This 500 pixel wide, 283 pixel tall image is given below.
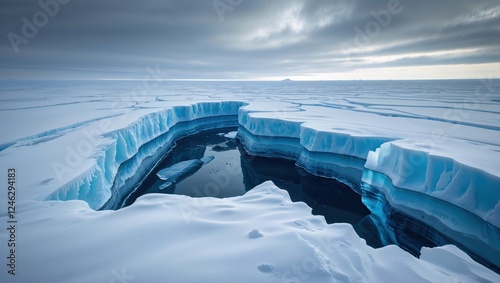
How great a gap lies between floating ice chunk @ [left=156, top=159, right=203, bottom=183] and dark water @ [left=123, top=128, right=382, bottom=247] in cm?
19

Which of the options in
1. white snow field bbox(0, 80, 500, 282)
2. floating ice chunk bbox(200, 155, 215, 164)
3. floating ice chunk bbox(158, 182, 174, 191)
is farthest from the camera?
floating ice chunk bbox(200, 155, 215, 164)

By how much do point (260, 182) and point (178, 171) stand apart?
138 inches

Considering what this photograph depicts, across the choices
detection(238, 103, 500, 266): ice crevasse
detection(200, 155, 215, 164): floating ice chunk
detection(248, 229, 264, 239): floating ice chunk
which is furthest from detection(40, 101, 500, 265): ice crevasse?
detection(248, 229, 264, 239): floating ice chunk

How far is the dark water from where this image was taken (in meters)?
7.39

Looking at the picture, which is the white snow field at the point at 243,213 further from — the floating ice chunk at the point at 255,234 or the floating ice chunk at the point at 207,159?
the floating ice chunk at the point at 207,159

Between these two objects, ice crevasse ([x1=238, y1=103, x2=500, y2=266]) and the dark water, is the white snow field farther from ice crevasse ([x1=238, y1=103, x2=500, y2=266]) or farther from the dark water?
the dark water

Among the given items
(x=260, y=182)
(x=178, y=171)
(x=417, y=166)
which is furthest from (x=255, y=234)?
(x=178, y=171)

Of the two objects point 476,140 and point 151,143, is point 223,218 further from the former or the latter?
point 151,143

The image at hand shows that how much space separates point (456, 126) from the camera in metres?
9.12

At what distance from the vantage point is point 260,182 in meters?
9.46

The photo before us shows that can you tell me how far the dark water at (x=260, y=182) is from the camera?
7.39m

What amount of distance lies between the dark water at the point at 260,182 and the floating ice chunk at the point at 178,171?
19 cm

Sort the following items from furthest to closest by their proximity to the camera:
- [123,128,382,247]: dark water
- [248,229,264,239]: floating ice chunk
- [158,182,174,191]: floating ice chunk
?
[158,182,174,191]: floating ice chunk
[123,128,382,247]: dark water
[248,229,264,239]: floating ice chunk

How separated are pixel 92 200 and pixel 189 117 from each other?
11.8 m
